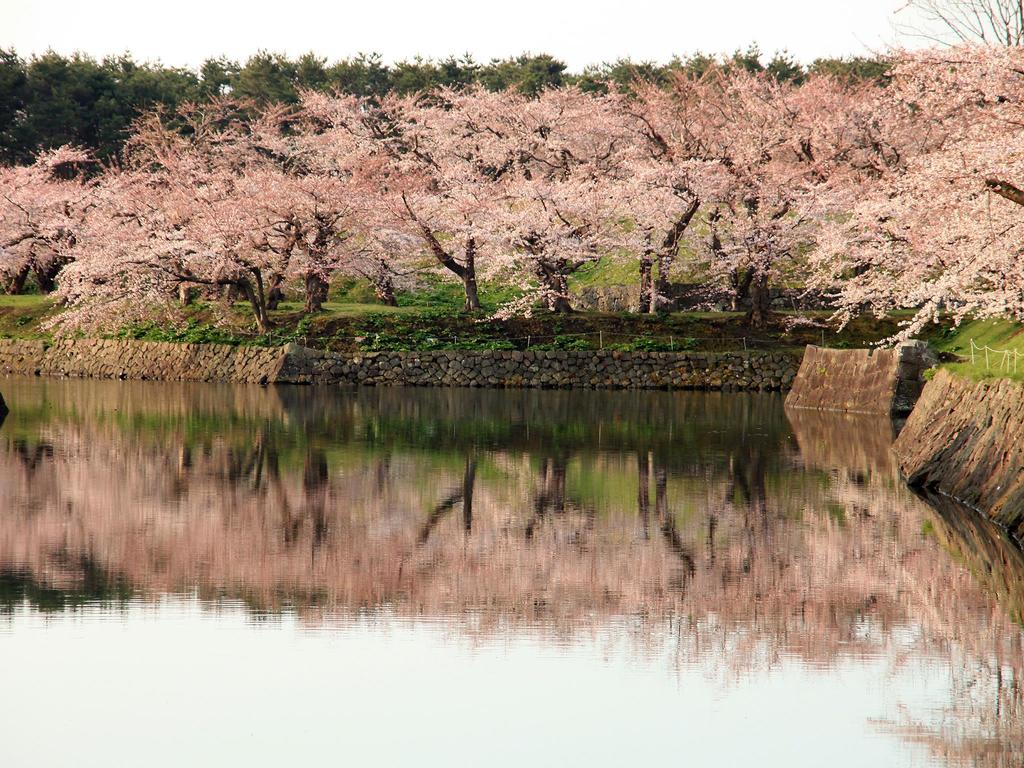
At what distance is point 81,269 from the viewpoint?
4125 centimetres

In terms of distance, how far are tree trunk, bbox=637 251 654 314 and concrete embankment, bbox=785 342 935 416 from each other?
34.7ft

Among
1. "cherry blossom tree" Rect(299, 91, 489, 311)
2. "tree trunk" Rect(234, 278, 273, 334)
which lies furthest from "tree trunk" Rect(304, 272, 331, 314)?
"cherry blossom tree" Rect(299, 91, 489, 311)

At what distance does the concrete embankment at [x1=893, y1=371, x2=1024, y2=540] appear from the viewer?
12820mm

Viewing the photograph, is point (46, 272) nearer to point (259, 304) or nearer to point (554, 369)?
point (259, 304)

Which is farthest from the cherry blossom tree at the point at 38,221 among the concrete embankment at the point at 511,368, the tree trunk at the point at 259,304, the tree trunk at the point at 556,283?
the tree trunk at the point at 556,283

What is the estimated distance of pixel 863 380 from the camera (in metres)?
30.4

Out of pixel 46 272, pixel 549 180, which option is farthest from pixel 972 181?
pixel 46 272

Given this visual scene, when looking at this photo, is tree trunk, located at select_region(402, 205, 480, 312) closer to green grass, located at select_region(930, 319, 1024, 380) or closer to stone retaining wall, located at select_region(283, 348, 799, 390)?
stone retaining wall, located at select_region(283, 348, 799, 390)

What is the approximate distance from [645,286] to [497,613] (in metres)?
34.2

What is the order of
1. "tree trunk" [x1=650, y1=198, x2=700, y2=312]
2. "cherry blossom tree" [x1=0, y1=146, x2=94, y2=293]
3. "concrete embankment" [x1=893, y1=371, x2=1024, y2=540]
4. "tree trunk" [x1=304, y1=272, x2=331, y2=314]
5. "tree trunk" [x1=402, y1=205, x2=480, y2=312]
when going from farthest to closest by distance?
"cherry blossom tree" [x1=0, y1=146, x2=94, y2=293] < "tree trunk" [x1=304, y1=272, x2=331, y2=314] < "tree trunk" [x1=402, y1=205, x2=480, y2=312] < "tree trunk" [x1=650, y1=198, x2=700, y2=312] < "concrete embankment" [x1=893, y1=371, x2=1024, y2=540]

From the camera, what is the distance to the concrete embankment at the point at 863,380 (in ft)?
96.8

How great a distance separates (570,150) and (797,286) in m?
9.21

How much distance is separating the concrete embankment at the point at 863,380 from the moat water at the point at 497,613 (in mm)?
10771

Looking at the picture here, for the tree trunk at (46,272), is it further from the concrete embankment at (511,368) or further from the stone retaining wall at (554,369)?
the stone retaining wall at (554,369)
